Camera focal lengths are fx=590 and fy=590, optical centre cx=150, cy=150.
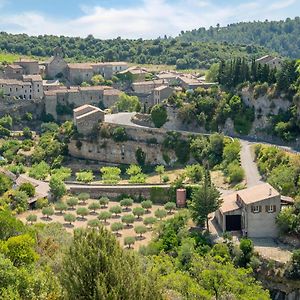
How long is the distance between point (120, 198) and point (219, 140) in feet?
46.2

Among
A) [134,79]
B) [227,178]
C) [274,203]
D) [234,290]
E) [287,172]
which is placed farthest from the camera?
[134,79]

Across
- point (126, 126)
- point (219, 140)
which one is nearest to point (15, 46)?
point (126, 126)

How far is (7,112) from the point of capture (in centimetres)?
9556

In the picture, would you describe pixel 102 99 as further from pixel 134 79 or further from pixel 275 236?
pixel 275 236

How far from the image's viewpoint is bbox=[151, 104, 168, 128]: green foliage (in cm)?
7500

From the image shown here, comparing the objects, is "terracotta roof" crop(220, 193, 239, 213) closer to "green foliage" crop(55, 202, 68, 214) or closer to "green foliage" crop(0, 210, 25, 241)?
"green foliage" crop(55, 202, 68, 214)

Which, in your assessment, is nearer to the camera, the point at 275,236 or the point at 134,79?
the point at 275,236

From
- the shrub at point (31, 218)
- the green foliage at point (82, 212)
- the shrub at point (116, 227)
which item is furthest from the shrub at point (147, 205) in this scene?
the shrub at point (31, 218)

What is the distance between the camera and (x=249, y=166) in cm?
5828

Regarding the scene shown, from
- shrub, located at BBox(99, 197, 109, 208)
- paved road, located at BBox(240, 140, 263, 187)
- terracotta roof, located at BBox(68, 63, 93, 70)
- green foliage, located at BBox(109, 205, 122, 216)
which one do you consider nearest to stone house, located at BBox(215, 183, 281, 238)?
paved road, located at BBox(240, 140, 263, 187)

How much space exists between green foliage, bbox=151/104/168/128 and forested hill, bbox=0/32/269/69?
204 feet

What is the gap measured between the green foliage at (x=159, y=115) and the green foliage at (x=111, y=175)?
9538 millimetres

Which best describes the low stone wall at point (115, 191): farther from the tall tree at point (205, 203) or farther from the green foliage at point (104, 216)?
the tall tree at point (205, 203)

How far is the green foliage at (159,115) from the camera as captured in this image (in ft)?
246
